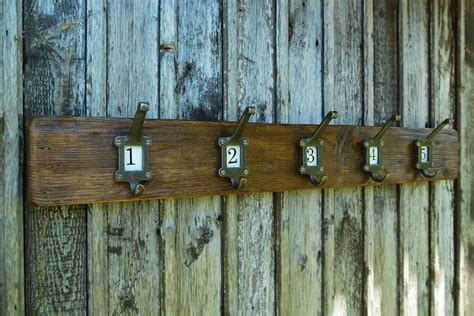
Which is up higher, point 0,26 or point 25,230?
point 0,26

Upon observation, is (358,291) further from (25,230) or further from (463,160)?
(25,230)

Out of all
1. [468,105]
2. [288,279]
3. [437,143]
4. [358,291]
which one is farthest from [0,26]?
[468,105]

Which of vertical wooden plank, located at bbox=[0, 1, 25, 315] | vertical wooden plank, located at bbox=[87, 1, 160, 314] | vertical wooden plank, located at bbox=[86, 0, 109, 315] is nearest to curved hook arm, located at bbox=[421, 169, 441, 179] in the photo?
vertical wooden plank, located at bbox=[87, 1, 160, 314]

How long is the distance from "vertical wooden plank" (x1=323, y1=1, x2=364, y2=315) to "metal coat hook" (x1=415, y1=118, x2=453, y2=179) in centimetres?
20

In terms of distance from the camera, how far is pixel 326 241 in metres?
1.24

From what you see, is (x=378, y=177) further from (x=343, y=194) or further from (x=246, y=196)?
(x=246, y=196)

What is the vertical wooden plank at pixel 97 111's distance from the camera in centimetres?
90

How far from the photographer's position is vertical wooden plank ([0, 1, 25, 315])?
81 cm

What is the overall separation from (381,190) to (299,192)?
31cm

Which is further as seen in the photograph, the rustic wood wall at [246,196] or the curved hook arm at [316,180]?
the curved hook arm at [316,180]

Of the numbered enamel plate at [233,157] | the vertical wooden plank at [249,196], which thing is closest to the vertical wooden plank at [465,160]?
the vertical wooden plank at [249,196]

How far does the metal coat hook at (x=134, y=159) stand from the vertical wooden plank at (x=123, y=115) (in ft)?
0.25

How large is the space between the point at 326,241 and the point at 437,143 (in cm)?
49

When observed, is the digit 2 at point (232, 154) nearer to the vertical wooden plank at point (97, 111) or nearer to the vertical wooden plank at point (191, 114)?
the vertical wooden plank at point (191, 114)
